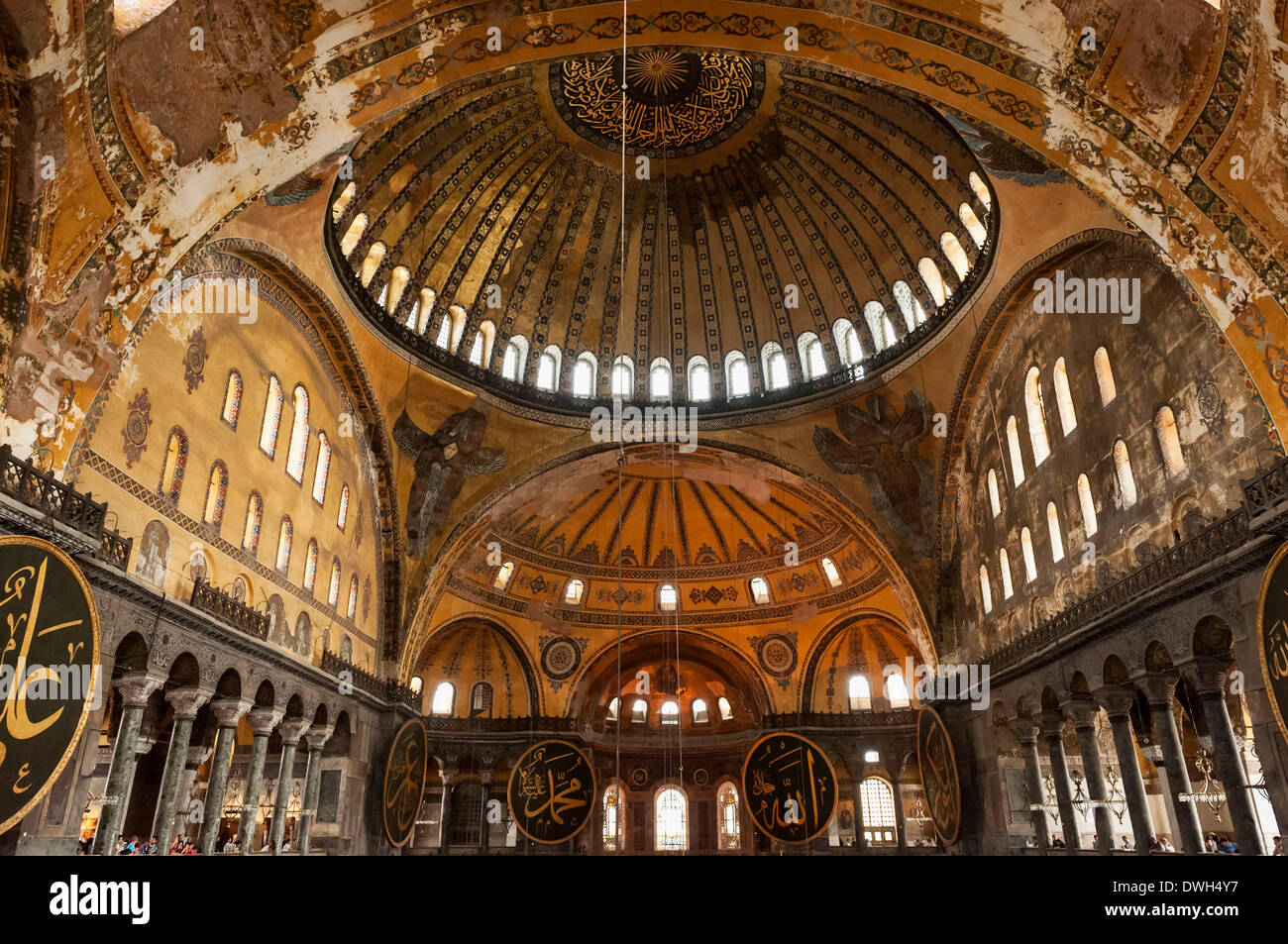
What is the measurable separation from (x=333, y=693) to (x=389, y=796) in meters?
2.84

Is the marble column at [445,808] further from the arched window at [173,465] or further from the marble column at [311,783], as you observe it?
the arched window at [173,465]

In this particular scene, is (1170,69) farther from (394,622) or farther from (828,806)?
(394,622)

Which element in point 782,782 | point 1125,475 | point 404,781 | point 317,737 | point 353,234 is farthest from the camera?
point 404,781

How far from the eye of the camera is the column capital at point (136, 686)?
1038 cm

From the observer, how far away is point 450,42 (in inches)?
363

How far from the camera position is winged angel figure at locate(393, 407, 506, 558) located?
18.4 meters

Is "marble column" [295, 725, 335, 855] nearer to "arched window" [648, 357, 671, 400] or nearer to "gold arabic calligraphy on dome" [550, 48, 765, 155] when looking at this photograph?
"arched window" [648, 357, 671, 400]

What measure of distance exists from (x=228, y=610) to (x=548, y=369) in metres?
10.2

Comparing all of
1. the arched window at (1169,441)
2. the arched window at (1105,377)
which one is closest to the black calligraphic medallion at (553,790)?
the arched window at (1105,377)

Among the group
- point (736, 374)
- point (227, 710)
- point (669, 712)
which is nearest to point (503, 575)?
point (669, 712)

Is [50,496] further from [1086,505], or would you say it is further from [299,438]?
[1086,505]

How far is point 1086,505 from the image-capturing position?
40.6 ft

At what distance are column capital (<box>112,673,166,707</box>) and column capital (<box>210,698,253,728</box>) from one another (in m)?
2.12
